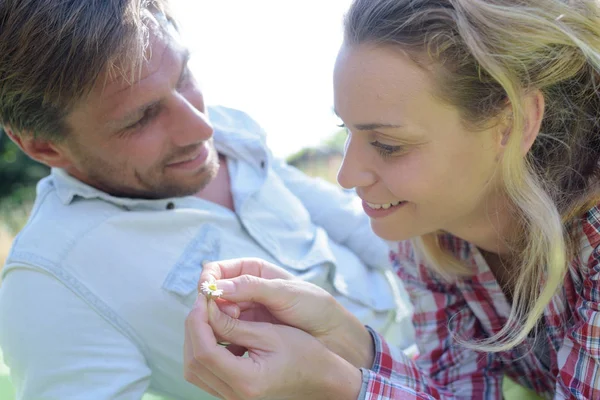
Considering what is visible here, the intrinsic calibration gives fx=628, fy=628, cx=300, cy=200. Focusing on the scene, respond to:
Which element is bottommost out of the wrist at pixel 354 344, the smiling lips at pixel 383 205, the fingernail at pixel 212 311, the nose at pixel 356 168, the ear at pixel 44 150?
the wrist at pixel 354 344

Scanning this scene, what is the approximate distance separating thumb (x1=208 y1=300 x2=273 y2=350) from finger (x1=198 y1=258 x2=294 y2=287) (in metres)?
0.10

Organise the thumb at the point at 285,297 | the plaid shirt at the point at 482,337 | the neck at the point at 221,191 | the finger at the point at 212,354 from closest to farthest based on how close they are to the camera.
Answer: the finger at the point at 212,354, the thumb at the point at 285,297, the plaid shirt at the point at 482,337, the neck at the point at 221,191

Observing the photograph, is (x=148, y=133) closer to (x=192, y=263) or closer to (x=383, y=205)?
(x=192, y=263)

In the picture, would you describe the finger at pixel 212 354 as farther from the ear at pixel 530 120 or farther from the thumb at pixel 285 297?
the ear at pixel 530 120

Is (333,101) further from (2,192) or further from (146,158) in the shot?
(2,192)

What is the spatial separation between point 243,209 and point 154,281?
49 cm

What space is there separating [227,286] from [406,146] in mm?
542

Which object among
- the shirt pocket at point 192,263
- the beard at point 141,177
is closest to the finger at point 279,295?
the shirt pocket at point 192,263

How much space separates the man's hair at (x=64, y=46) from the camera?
66.8 inches

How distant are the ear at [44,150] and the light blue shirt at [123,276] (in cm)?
5

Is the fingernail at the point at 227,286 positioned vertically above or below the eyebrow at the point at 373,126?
below

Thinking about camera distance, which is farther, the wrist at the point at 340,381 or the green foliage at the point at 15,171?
the green foliage at the point at 15,171

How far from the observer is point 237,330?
4.58ft

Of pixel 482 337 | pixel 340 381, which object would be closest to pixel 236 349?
pixel 340 381
